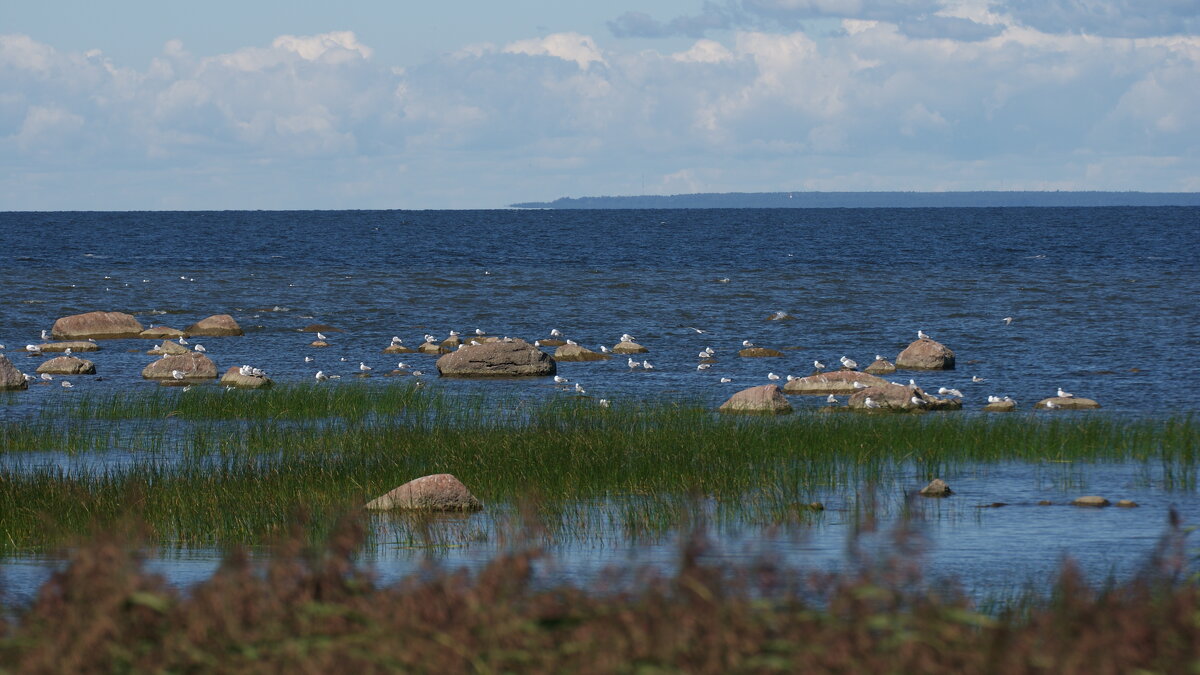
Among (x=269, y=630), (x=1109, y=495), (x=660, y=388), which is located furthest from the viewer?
(x=660, y=388)

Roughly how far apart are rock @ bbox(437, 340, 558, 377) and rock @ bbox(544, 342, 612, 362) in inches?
142

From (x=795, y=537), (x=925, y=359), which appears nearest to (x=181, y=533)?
(x=795, y=537)

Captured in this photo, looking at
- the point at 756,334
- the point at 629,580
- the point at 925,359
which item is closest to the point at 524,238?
the point at 756,334

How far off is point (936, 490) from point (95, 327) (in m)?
34.4

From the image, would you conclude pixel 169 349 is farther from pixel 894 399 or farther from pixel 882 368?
pixel 894 399

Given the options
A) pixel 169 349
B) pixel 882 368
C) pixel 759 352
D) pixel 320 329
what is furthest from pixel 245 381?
pixel 320 329

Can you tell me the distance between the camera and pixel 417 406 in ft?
91.4

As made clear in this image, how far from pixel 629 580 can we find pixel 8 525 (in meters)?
8.78

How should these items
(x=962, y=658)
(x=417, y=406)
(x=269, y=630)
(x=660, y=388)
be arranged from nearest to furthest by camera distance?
(x=962, y=658) < (x=269, y=630) < (x=417, y=406) < (x=660, y=388)

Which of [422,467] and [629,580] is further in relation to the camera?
[422,467]

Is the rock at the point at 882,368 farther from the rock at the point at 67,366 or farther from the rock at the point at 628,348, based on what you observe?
the rock at the point at 67,366

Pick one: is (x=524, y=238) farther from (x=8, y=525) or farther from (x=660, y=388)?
(x=8, y=525)

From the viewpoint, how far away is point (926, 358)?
36.4 m

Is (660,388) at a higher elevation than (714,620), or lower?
lower
